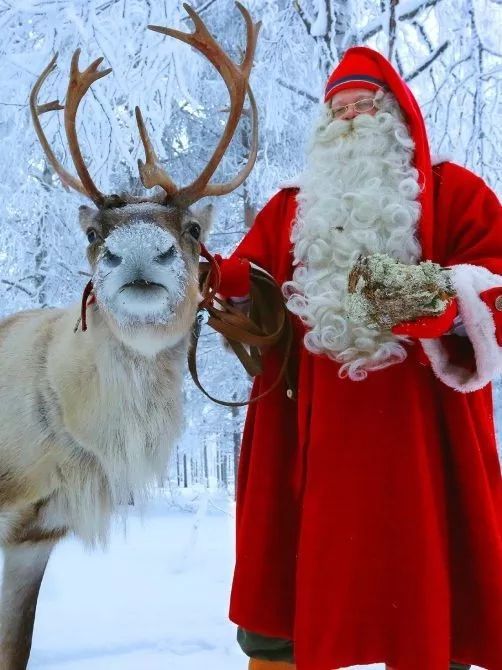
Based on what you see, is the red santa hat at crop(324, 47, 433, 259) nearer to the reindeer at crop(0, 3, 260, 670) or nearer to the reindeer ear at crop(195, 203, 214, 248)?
the reindeer at crop(0, 3, 260, 670)

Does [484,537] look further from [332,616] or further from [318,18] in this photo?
[318,18]

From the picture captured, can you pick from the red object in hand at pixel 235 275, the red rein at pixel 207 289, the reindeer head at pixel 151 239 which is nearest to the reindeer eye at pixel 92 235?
the reindeer head at pixel 151 239

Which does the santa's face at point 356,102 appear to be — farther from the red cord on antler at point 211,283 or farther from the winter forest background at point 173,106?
the winter forest background at point 173,106

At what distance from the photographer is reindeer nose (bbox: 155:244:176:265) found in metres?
1.89

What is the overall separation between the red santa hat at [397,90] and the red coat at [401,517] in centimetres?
7

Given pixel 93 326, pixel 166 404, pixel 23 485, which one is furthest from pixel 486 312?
pixel 23 485

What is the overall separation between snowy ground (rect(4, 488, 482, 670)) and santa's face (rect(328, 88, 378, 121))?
1683 mm

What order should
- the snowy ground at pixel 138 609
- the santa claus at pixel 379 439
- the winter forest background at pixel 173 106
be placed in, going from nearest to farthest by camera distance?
the santa claus at pixel 379 439 → the snowy ground at pixel 138 609 → the winter forest background at pixel 173 106

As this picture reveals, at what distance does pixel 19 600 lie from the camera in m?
2.49

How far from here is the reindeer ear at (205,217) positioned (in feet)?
7.90

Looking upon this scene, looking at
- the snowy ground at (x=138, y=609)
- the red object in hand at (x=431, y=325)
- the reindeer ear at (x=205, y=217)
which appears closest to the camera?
the red object in hand at (x=431, y=325)

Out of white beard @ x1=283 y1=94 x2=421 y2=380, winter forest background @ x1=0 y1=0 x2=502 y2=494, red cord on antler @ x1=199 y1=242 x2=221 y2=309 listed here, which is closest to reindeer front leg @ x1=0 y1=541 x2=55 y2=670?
red cord on antler @ x1=199 y1=242 x2=221 y2=309

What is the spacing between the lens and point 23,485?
2236 mm

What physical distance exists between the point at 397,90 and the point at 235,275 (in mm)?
772
